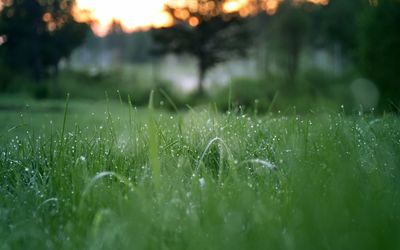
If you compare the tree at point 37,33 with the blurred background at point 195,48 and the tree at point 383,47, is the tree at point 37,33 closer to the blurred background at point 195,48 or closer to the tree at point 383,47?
the blurred background at point 195,48

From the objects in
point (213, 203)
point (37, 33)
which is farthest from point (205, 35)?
point (213, 203)

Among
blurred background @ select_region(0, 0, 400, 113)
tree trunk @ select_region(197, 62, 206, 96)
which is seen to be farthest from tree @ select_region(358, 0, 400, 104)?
tree trunk @ select_region(197, 62, 206, 96)

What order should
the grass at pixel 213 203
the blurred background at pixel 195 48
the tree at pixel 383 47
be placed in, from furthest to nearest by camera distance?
the blurred background at pixel 195 48 → the tree at pixel 383 47 → the grass at pixel 213 203

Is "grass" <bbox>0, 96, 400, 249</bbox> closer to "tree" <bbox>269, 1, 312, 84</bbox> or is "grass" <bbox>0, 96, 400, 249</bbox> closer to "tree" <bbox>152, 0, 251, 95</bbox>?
"tree" <bbox>152, 0, 251, 95</bbox>

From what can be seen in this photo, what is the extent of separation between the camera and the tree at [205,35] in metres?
25.1

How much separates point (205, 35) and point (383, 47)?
37.1 feet

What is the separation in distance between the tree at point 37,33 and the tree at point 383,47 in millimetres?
14829

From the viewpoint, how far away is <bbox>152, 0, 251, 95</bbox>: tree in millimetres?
25078

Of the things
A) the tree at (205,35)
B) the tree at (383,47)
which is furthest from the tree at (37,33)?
the tree at (383,47)

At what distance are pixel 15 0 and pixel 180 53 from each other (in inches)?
348

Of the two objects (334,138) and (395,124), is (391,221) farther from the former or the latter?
(395,124)

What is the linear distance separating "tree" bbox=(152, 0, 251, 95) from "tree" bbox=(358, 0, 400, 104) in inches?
379

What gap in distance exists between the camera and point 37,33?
77.5ft

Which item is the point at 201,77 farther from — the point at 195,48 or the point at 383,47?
the point at 383,47
